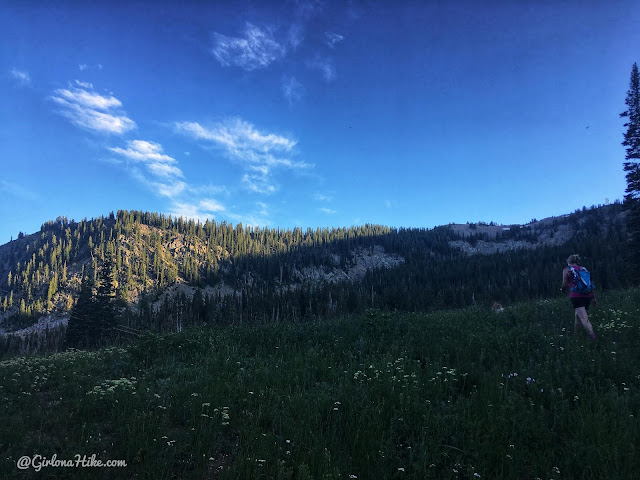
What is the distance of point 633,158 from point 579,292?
34581 mm

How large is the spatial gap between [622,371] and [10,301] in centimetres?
21824

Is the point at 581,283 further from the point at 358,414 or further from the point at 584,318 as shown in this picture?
the point at 358,414

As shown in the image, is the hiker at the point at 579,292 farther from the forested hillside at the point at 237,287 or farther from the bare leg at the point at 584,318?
the forested hillside at the point at 237,287

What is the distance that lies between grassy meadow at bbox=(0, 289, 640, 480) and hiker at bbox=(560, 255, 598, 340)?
0.44 m

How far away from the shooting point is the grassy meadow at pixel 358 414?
4148 mm

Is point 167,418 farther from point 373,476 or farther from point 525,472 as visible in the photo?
point 525,472

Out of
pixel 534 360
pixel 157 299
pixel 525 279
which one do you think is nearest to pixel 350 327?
pixel 534 360

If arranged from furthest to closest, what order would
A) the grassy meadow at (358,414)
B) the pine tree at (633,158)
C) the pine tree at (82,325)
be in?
1. the pine tree at (82,325)
2. the pine tree at (633,158)
3. the grassy meadow at (358,414)

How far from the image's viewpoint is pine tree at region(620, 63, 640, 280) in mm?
30781

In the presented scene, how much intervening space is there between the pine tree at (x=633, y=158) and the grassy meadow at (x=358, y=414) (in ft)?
99.3

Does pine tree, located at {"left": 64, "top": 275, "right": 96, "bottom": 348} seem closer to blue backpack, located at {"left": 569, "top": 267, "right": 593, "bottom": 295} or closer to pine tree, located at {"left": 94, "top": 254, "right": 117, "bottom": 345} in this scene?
pine tree, located at {"left": 94, "top": 254, "right": 117, "bottom": 345}

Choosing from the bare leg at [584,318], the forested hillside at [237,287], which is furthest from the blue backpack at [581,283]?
the forested hillside at [237,287]

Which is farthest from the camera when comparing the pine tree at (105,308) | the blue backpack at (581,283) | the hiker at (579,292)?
the pine tree at (105,308)

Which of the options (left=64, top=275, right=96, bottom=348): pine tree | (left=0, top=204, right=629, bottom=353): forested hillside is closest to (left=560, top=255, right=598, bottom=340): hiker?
(left=0, top=204, right=629, bottom=353): forested hillside
